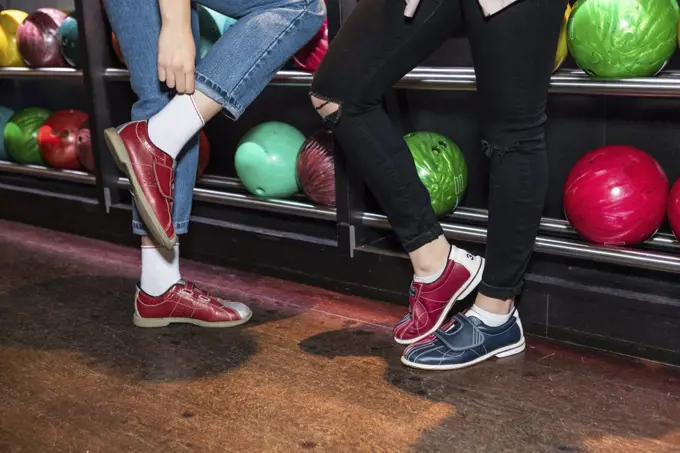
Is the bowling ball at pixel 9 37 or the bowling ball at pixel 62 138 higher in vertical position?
the bowling ball at pixel 9 37

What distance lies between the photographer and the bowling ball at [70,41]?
266cm

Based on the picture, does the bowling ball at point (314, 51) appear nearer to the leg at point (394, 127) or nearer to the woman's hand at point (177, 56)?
the leg at point (394, 127)

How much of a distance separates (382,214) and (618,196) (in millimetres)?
683

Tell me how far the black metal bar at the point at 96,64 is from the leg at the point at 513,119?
155cm

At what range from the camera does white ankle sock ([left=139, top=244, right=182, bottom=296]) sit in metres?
1.91

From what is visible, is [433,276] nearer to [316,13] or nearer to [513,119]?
[513,119]

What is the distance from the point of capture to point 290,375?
5.40ft

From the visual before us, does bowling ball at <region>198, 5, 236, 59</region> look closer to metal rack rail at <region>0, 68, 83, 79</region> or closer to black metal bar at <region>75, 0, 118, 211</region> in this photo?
black metal bar at <region>75, 0, 118, 211</region>

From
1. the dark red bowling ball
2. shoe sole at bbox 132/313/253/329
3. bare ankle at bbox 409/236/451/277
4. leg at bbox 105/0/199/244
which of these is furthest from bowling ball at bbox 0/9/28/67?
the dark red bowling ball

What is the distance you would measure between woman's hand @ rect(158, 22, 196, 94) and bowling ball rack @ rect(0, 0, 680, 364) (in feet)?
1.78

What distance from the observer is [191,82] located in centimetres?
159

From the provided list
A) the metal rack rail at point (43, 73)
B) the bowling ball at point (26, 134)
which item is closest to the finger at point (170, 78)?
the metal rack rail at point (43, 73)

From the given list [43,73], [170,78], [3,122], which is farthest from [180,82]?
[3,122]

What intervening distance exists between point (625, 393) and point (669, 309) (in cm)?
24
